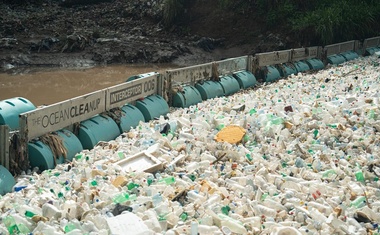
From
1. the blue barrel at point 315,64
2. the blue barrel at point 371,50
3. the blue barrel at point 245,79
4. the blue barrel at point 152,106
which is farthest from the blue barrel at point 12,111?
the blue barrel at point 371,50

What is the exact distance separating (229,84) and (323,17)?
9.84 m

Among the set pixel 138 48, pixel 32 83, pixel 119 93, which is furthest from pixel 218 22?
pixel 119 93

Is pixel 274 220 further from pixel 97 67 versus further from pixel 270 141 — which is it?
pixel 97 67

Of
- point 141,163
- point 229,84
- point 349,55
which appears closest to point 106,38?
point 349,55

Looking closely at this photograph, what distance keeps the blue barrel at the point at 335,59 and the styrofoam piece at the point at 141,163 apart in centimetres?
1077

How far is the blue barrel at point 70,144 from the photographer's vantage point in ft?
18.0

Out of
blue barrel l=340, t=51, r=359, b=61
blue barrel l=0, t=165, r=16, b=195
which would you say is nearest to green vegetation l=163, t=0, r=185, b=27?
blue barrel l=340, t=51, r=359, b=61

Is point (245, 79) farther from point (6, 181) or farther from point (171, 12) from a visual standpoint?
point (171, 12)

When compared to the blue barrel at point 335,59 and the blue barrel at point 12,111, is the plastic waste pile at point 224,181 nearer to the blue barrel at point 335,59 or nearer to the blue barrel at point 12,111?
the blue barrel at point 12,111

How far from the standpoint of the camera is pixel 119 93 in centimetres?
694

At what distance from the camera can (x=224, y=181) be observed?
4594mm

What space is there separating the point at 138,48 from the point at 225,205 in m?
15.2

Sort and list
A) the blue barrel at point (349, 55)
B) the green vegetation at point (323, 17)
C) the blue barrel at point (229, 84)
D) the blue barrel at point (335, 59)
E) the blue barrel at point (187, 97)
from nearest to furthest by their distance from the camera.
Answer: the blue barrel at point (187, 97) < the blue barrel at point (229, 84) < the blue barrel at point (335, 59) < the blue barrel at point (349, 55) < the green vegetation at point (323, 17)

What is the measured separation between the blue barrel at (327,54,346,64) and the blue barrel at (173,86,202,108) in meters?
6.98
